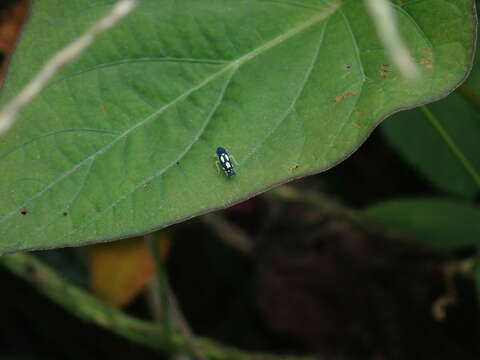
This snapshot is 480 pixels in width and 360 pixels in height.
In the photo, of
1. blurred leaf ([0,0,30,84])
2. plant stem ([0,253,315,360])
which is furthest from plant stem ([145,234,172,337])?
blurred leaf ([0,0,30,84])

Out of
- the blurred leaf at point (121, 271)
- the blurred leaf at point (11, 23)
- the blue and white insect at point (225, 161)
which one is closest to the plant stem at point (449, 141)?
the blue and white insect at point (225, 161)

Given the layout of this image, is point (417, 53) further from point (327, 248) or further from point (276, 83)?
point (327, 248)

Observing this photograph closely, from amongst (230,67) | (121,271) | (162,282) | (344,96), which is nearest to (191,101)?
(230,67)

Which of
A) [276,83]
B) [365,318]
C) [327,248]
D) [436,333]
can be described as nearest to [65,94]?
[276,83]

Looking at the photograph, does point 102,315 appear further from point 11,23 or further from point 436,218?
point 436,218

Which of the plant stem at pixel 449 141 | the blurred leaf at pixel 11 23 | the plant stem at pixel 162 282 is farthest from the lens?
the blurred leaf at pixel 11 23

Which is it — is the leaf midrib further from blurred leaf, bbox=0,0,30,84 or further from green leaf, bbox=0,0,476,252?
blurred leaf, bbox=0,0,30,84

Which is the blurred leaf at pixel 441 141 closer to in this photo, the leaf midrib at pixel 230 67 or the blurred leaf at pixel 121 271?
the leaf midrib at pixel 230 67

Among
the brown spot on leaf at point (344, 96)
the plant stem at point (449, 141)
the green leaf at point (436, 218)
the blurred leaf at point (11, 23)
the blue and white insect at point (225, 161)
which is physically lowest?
the green leaf at point (436, 218)
